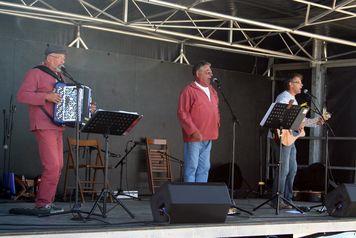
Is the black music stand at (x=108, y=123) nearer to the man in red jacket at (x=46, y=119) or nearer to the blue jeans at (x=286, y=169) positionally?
the man in red jacket at (x=46, y=119)

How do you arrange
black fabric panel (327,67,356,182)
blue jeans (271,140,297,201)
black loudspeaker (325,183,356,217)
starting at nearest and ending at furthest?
1. black loudspeaker (325,183,356,217)
2. blue jeans (271,140,297,201)
3. black fabric panel (327,67,356,182)

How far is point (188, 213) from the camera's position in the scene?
5797mm

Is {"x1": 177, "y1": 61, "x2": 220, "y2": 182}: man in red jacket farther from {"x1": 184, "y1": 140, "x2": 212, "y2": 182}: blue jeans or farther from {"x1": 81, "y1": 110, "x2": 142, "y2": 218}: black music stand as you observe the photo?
{"x1": 81, "y1": 110, "x2": 142, "y2": 218}: black music stand

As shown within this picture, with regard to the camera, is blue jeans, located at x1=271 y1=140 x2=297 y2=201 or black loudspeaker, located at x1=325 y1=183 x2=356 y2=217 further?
blue jeans, located at x1=271 y1=140 x2=297 y2=201

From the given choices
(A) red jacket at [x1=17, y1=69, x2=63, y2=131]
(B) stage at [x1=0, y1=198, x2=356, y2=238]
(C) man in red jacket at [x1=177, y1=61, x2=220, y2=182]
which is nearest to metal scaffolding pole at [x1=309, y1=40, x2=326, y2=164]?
(B) stage at [x1=0, y1=198, x2=356, y2=238]

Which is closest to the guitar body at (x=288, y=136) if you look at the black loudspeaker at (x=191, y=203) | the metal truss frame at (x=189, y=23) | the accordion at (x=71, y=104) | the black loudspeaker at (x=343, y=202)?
the black loudspeaker at (x=343, y=202)

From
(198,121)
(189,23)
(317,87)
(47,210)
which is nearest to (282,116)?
(198,121)

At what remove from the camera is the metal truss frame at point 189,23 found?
8.86 m

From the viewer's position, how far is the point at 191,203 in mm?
5742

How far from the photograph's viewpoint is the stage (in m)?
5.11

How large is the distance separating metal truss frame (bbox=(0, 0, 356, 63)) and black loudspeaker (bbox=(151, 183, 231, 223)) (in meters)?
3.02

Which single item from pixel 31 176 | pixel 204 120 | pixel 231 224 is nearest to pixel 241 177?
pixel 31 176

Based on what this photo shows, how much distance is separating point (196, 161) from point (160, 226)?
4.96 feet

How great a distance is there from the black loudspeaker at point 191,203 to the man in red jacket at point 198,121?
930mm
